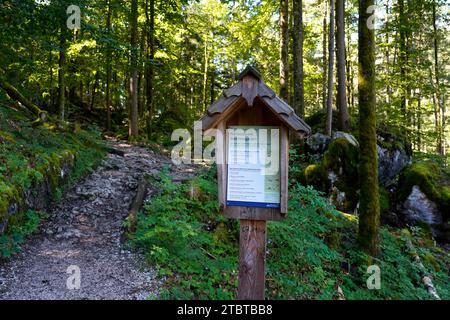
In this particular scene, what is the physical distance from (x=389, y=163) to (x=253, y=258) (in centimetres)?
1068

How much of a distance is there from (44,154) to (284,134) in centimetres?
605

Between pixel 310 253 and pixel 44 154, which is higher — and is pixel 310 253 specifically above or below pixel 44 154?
below

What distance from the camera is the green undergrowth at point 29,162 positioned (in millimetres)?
5102


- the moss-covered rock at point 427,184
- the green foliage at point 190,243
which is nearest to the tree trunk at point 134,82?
the green foliage at point 190,243

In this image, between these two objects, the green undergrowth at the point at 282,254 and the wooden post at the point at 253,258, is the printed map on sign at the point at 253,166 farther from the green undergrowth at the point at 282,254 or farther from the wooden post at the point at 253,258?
the green undergrowth at the point at 282,254

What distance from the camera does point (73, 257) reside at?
4.96 metres

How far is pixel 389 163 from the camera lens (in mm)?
12047

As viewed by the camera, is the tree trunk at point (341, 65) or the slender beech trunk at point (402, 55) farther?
the slender beech trunk at point (402, 55)

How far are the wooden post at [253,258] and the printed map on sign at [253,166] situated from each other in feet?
0.83
